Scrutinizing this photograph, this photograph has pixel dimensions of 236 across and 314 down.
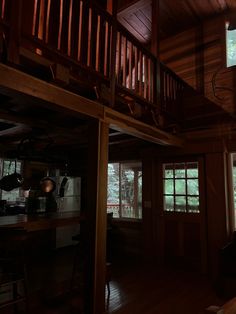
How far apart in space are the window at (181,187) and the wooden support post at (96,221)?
8.11ft

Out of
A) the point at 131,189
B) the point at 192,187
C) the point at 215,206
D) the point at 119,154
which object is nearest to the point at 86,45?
the point at 192,187

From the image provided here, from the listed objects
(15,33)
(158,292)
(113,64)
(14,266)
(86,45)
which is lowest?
(158,292)

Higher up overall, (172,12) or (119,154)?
(172,12)

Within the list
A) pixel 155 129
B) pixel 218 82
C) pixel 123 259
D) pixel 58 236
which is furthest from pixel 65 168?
pixel 218 82

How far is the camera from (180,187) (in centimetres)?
486

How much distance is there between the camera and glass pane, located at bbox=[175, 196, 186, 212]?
4766 mm

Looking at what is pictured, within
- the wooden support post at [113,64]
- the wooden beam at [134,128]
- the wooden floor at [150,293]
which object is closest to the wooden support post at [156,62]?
the wooden beam at [134,128]

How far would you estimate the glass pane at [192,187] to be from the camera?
4.65 meters

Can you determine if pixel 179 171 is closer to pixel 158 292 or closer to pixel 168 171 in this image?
pixel 168 171

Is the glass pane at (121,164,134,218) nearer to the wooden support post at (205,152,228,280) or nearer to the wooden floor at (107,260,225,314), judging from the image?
the wooden floor at (107,260,225,314)

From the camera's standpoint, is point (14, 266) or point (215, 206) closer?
point (14, 266)

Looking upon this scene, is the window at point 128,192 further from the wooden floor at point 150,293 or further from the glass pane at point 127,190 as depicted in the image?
the wooden floor at point 150,293

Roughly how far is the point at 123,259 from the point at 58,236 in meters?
1.66

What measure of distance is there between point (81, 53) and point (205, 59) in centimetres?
330
